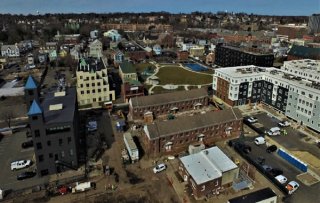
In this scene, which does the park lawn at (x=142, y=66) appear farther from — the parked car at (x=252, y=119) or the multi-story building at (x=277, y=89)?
the parked car at (x=252, y=119)

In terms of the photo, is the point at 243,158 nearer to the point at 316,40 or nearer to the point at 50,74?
the point at 50,74

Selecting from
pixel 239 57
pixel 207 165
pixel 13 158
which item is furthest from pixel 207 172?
pixel 239 57

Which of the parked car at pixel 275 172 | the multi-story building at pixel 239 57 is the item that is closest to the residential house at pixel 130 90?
the parked car at pixel 275 172

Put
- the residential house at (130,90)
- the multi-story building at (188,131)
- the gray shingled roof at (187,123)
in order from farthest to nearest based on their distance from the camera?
the residential house at (130,90), the gray shingled roof at (187,123), the multi-story building at (188,131)

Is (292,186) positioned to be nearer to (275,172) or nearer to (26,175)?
(275,172)

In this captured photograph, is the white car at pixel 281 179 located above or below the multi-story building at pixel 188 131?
below

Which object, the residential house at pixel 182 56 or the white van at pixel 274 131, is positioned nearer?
the white van at pixel 274 131
